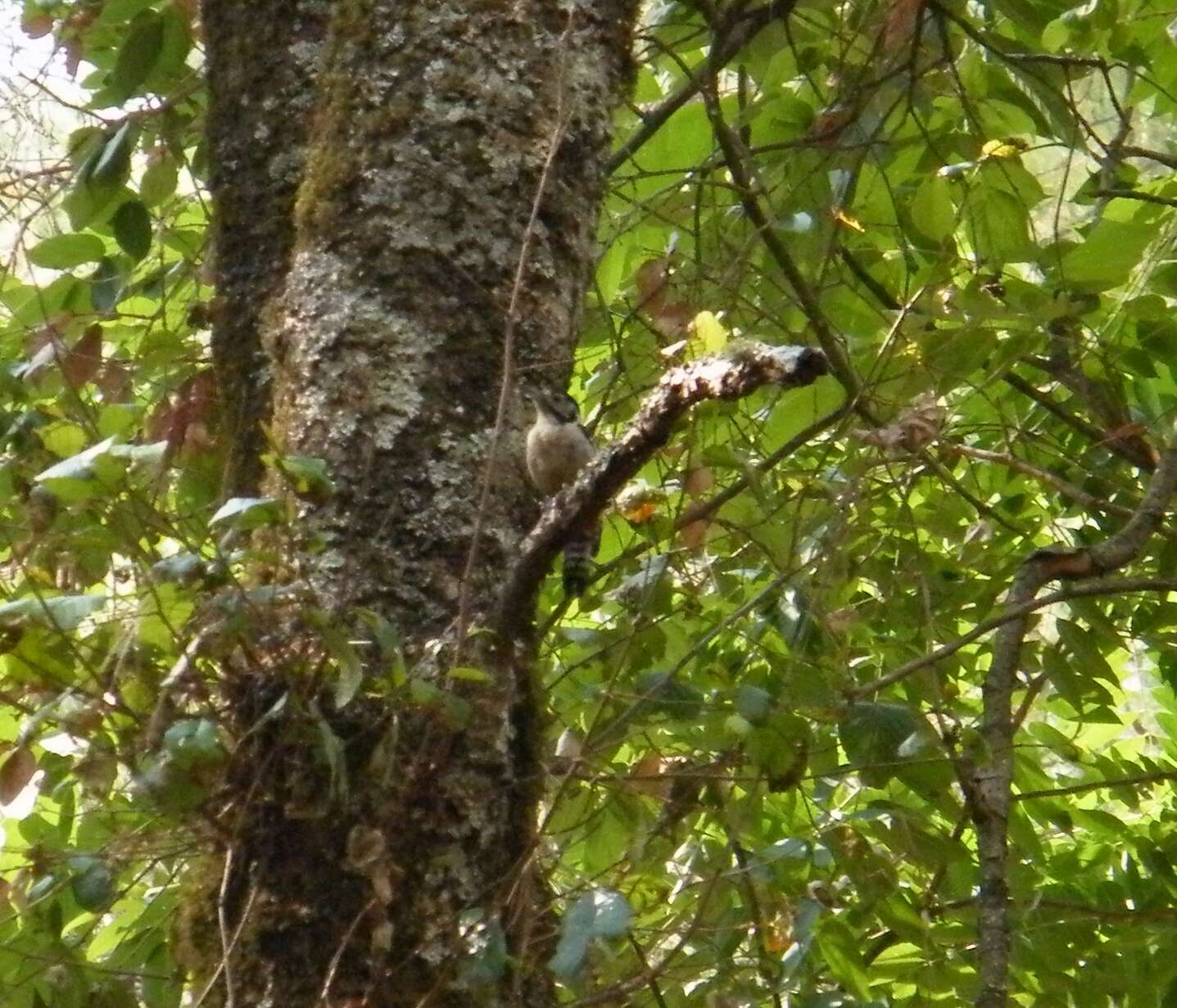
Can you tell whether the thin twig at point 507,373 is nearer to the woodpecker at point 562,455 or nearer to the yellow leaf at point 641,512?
the woodpecker at point 562,455

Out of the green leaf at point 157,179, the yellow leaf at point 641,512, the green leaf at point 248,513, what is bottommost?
the green leaf at point 248,513

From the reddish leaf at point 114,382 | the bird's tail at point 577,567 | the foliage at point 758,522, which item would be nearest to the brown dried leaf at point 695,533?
the foliage at point 758,522

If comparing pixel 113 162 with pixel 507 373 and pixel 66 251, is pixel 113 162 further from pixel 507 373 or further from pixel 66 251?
pixel 507 373

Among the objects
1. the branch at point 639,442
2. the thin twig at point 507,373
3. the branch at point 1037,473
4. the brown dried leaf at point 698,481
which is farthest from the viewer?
the brown dried leaf at point 698,481

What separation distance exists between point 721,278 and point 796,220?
13 centimetres

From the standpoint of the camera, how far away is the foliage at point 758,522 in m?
1.43

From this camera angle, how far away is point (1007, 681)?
1672 mm

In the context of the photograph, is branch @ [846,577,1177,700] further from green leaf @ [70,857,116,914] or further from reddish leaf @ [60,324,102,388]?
reddish leaf @ [60,324,102,388]

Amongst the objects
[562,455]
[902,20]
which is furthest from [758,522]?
[902,20]

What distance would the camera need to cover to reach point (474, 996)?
1.20 meters

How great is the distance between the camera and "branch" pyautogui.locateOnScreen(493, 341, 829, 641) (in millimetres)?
1131

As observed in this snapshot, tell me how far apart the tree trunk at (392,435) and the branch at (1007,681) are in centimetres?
49

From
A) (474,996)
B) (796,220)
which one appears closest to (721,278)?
(796,220)

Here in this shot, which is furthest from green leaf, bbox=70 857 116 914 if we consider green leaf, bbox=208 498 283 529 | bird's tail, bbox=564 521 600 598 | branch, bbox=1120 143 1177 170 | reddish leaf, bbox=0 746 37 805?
branch, bbox=1120 143 1177 170
